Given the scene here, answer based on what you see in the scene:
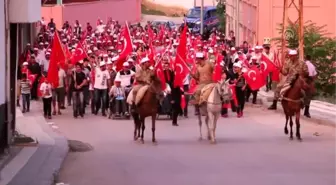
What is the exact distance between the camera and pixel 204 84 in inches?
906

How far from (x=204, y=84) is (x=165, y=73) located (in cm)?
527

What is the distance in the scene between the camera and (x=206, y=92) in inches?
893

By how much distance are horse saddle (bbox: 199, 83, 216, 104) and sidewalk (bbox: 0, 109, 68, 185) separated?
340cm

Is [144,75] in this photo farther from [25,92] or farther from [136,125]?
[25,92]

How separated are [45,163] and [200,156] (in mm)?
3789

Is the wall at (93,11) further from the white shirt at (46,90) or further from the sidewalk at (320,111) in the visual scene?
the white shirt at (46,90)

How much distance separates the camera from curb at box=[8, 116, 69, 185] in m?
16.0

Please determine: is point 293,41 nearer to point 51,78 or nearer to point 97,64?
point 97,64

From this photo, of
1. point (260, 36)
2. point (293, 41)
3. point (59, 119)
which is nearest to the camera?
point (59, 119)

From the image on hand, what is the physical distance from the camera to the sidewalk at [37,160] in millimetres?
16073

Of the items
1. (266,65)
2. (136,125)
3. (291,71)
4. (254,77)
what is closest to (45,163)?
(136,125)

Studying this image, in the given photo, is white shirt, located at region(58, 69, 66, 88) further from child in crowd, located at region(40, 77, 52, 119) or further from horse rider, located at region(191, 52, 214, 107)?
horse rider, located at region(191, 52, 214, 107)

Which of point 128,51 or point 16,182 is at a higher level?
point 128,51

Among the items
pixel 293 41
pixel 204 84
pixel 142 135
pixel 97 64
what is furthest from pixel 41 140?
pixel 293 41
